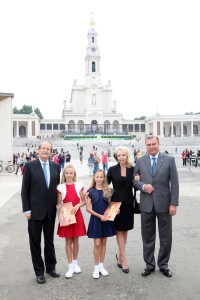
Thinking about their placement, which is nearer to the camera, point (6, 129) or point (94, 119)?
point (6, 129)

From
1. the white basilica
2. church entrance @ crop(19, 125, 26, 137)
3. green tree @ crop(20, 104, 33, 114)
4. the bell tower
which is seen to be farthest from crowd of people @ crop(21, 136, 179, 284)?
green tree @ crop(20, 104, 33, 114)

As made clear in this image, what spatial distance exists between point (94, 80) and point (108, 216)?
8259 cm

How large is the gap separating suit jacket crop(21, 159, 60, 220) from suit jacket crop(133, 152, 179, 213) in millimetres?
1236

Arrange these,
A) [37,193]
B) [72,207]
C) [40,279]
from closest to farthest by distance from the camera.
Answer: [40,279] < [37,193] < [72,207]

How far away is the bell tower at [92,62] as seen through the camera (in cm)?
Result: 8406

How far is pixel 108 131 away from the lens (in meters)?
78.2

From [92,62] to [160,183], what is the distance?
8330 centimetres

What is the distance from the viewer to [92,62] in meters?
84.4

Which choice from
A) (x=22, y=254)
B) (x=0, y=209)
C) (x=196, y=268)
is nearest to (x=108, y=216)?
(x=196, y=268)

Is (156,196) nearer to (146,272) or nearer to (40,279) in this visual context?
(146,272)

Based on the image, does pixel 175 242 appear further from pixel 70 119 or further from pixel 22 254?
pixel 70 119

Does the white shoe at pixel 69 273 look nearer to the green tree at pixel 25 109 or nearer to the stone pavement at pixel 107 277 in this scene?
the stone pavement at pixel 107 277

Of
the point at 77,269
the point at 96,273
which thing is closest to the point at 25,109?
the point at 77,269

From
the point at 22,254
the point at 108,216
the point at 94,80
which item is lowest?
the point at 22,254
